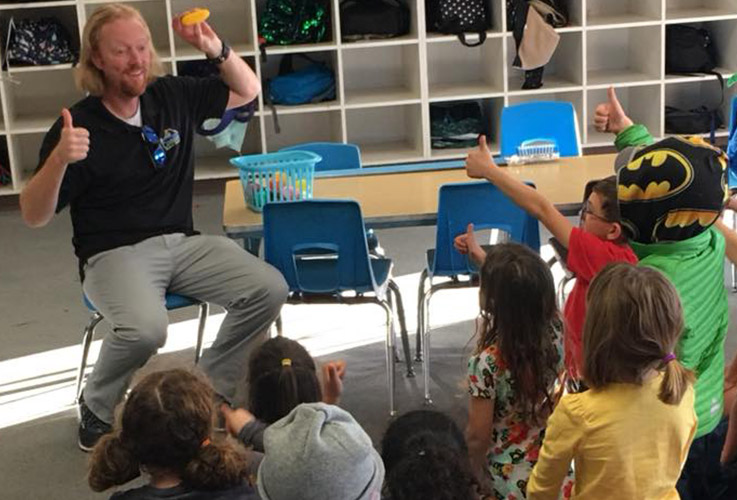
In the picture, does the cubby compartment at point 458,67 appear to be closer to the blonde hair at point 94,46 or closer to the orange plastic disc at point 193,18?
the orange plastic disc at point 193,18

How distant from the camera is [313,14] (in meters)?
6.38

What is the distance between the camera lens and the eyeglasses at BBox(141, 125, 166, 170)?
141 inches

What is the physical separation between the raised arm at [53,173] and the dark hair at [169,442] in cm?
131

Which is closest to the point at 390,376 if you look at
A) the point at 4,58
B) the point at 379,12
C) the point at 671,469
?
the point at 671,469

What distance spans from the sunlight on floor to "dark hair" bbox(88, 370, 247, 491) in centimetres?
188

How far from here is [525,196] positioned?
2.89 metres

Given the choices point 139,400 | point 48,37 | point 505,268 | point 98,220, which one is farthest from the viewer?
point 48,37

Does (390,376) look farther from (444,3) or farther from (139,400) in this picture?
(444,3)

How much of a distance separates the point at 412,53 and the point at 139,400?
4.80m

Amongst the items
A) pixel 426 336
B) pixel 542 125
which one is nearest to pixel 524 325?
pixel 426 336

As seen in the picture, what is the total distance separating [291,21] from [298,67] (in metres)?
0.40

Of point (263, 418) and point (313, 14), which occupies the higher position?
point (313, 14)

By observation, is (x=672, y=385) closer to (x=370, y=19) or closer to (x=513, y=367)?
(x=513, y=367)

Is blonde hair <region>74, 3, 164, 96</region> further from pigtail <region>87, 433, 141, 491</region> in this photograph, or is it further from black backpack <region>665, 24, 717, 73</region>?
black backpack <region>665, 24, 717, 73</region>
